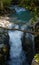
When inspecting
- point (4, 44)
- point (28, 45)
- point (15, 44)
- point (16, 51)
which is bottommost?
point (16, 51)

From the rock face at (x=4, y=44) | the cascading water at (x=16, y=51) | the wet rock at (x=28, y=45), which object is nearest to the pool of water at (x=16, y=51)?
the cascading water at (x=16, y=51)

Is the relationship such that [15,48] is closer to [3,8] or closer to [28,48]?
[28,48]

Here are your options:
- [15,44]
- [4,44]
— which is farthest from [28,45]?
[4,44]

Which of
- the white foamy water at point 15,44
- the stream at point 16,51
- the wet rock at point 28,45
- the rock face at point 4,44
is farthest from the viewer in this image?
the white foamy water at point 15,44

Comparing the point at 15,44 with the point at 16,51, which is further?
the point at 15,44

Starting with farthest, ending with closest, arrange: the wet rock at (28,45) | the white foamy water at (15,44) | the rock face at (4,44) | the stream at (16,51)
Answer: the white foamy water at (15,44)
the wet rock at (28,45)
the stream at (16,51)
the rock face at (4,44)

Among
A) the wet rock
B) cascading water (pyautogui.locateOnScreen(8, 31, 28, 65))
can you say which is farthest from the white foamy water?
the wet rock

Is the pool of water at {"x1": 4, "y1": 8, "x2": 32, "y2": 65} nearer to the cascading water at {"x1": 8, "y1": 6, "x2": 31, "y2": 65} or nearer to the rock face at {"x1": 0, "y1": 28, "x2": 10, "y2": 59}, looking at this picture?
the cascading water at {"x1": 8, "y1": 6, "x2": 31, "y2": 65}

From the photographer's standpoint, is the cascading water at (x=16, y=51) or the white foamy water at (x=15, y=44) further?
the white foamy water at (x=15, y=44)

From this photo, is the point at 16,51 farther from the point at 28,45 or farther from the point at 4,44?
the point at 4,44

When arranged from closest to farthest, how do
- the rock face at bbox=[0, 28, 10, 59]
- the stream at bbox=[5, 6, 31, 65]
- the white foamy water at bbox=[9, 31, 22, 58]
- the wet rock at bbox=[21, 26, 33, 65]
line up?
the rock face at bbox=[0, 28, 10, 59] < the stream at bbox=[5, 6, 31, 65] < the wet rock at bbox=[21, 26, 33, 65] < the white foamy water at bbox=[9, 31, 22, 58]

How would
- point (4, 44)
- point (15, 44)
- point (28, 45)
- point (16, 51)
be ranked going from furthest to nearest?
point (15, 44), point (16, 51), point (28, 45), point (4, 44)

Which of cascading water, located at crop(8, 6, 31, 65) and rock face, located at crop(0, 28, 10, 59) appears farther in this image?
cascading water, located at crop(8, 6, 31, 65)

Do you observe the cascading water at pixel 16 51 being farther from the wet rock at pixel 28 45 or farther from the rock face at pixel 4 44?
the rock face at pixel 4 44
